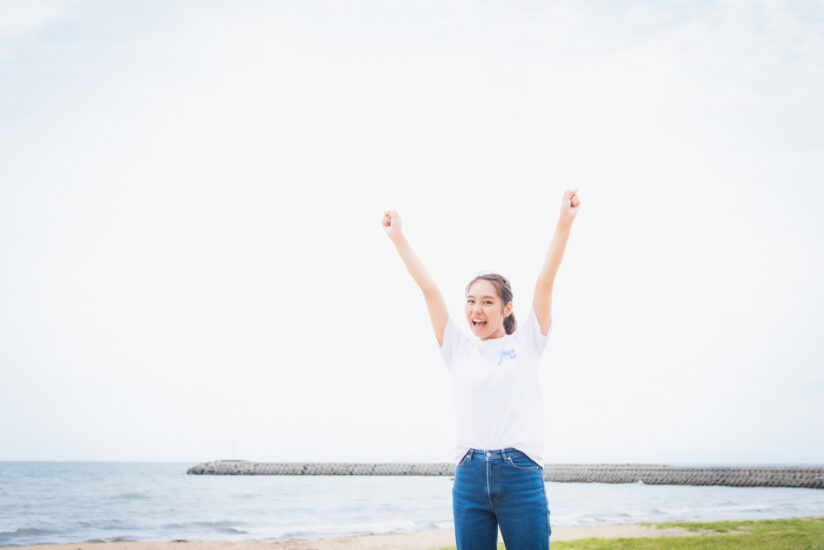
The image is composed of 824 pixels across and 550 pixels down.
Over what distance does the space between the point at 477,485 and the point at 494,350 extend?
49cm

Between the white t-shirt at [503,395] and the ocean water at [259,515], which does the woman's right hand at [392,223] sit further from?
the ocean water at [259,515]

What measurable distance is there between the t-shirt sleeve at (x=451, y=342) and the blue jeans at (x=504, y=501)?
0.43 m

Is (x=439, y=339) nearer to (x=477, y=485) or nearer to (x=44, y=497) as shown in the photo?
(x=477, y=485)

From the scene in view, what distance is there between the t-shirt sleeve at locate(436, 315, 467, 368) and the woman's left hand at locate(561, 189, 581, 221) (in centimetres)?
62

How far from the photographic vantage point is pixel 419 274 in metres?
2.60

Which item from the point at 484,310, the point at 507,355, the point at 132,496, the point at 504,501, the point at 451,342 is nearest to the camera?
the point at 504,501

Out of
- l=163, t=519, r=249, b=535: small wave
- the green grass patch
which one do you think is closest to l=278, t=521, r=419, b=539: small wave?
l=163, t=519, r=249, b=535: small wave

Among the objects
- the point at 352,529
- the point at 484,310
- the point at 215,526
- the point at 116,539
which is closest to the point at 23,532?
the point at 116,539

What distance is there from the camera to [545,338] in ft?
7.59

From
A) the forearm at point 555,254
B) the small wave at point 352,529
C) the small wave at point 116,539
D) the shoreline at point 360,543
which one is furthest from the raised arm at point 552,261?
the small wave at point 116,539

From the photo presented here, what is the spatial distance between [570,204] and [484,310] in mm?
526

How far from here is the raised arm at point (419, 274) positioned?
8.39 feet

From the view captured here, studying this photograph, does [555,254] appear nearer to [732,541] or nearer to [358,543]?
[732,541]

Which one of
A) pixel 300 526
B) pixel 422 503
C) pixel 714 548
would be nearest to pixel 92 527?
pixel 300 526
